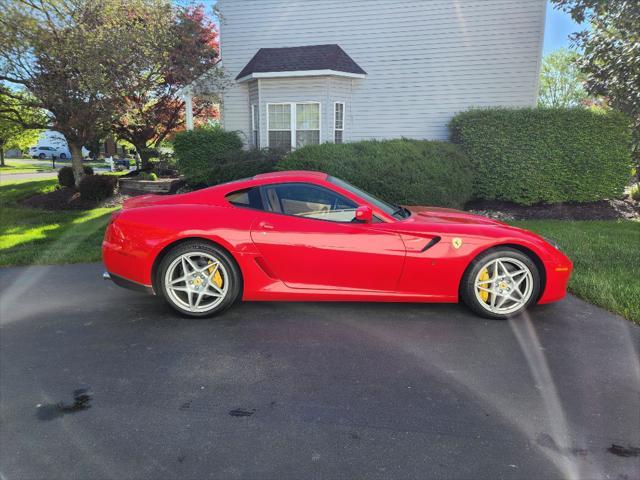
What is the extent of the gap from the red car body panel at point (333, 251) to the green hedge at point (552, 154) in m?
6.69

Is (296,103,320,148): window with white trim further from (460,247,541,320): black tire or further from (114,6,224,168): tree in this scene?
(460,247,541,320): black tire

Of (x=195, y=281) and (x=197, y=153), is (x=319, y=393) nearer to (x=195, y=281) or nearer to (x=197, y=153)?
(x=195, y=281)

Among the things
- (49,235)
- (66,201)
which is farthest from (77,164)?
(49,235)

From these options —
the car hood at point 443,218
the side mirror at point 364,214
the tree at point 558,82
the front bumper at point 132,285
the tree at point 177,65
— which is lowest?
the front bumper at point 132,285

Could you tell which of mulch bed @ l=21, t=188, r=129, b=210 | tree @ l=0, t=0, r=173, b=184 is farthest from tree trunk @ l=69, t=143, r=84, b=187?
tree @ l=0, t=0, r=173, b=184

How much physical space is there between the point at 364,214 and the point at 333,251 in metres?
0.42

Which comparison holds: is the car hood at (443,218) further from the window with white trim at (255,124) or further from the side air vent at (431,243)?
the window with white trim at (255,124)

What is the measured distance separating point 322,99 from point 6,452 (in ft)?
39.1

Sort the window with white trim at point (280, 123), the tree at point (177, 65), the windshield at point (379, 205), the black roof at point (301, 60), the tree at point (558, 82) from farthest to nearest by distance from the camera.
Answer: the tree at point (558, 82) < the window with white trim at point (280, 123) < the black roof at point (301, 60) < the tree at point (177, 65) < the windshield at point (379, 205)

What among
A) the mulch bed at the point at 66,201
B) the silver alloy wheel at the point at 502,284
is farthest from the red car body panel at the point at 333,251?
the mulch bed at the point at 66,201

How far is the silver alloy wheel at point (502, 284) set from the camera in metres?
3.89

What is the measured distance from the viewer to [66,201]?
11.8m

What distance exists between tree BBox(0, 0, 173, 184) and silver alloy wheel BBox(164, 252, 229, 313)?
22.7 ft

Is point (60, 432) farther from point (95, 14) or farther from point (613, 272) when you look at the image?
point (95, 14)
